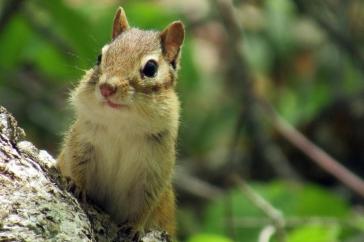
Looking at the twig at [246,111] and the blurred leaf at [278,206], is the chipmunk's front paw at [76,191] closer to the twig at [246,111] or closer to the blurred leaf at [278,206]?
the twig at [246,111]

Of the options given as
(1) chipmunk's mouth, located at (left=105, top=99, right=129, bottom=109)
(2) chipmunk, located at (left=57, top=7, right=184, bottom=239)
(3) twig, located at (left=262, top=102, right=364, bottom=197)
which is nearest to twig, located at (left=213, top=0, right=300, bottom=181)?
(3) twig, located at (left=262, top=102, right=364, bottom=197)

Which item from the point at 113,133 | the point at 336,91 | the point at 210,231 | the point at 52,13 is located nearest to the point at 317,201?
the point at 210,231

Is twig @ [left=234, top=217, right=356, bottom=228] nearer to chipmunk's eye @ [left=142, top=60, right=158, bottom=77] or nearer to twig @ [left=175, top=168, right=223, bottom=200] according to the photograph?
twig @ [left=175, top=168, right=223, bottom=200]

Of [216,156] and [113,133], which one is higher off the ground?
[216,156]

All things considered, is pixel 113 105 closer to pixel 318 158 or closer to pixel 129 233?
pixel 129 233

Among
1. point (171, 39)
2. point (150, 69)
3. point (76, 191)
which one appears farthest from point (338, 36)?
point (76, 191)

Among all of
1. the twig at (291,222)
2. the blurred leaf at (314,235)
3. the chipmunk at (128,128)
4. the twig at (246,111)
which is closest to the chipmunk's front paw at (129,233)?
the chipmunk at (128,128)

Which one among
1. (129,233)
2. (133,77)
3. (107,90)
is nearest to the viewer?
(107,90)

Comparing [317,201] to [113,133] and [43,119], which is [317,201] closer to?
[43,119]
